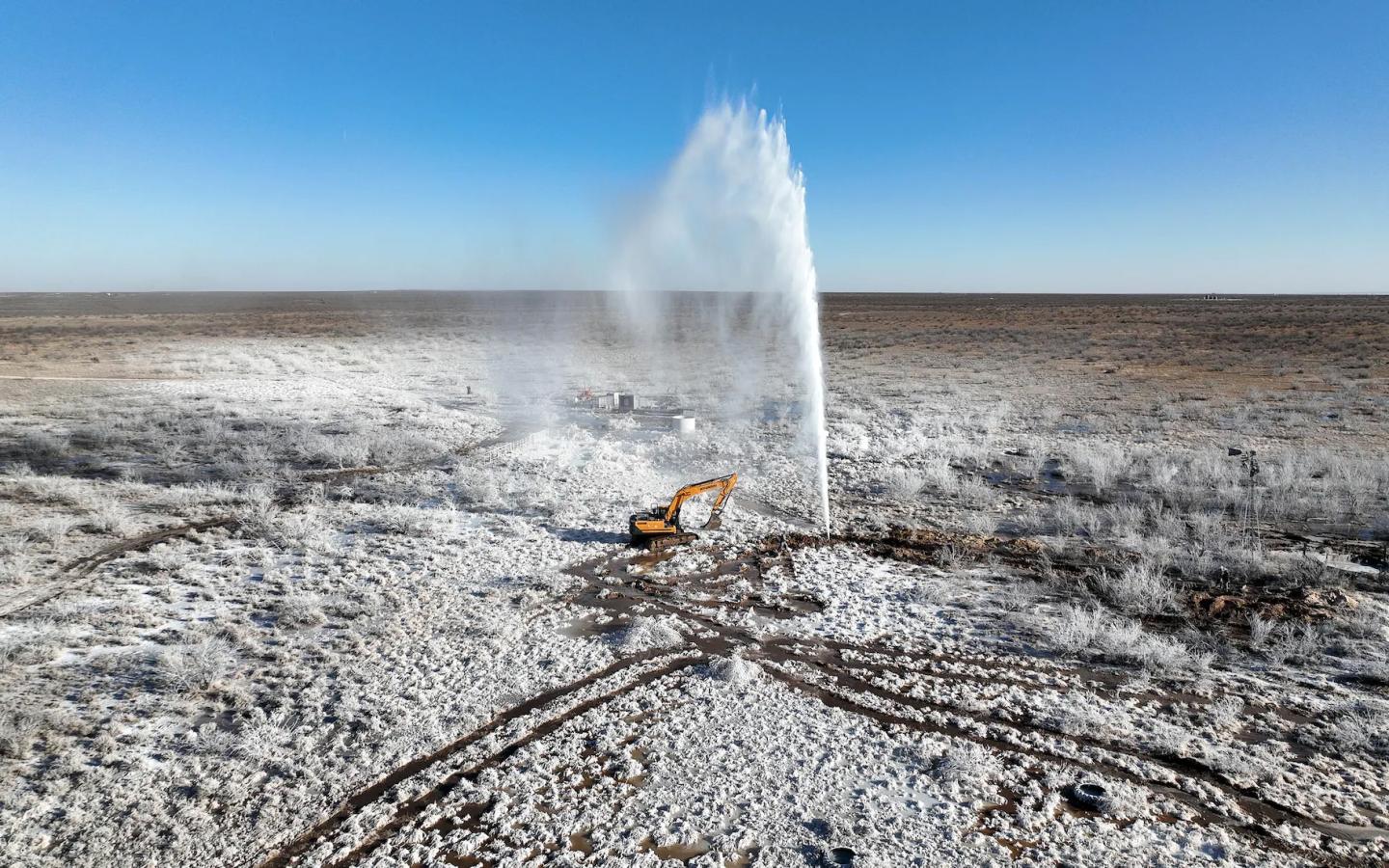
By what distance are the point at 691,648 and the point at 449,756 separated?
10.3 ft

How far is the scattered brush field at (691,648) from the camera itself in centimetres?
592

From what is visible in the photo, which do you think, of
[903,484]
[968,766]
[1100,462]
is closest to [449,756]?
[968,766]

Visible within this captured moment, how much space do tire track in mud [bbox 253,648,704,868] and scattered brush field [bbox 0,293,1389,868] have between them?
0.04 metres

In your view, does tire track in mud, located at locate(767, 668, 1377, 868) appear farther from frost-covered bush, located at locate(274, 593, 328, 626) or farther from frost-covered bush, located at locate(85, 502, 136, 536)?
frost-covered bush, located at locate(85, 502, 136, 536)

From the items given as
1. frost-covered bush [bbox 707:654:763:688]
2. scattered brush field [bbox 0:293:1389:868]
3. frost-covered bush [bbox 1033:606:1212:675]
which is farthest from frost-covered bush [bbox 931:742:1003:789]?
frost-covered bush [bbox 1033:606:1212:675]

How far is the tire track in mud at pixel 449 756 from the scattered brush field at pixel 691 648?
40 millimetres

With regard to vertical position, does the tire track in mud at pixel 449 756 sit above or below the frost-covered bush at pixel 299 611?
below

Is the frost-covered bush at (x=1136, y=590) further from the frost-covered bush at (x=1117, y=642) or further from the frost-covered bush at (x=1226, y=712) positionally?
the frost-covered bush at (x=1226, y=712)

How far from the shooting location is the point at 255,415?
22828mm

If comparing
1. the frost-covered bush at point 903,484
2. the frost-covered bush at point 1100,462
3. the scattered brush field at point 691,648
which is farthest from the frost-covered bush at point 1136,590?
the frost-covered bush at point 1100,462

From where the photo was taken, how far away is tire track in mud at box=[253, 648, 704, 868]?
5.68 metres

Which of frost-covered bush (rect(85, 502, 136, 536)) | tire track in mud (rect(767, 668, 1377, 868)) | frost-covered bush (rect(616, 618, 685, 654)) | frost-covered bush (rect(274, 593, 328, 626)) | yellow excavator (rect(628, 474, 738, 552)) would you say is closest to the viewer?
tire track in mud (rect(767, 668, 1377, 868))

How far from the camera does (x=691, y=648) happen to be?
8.92 meters

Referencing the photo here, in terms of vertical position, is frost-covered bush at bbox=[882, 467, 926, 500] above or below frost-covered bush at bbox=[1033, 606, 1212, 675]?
above
